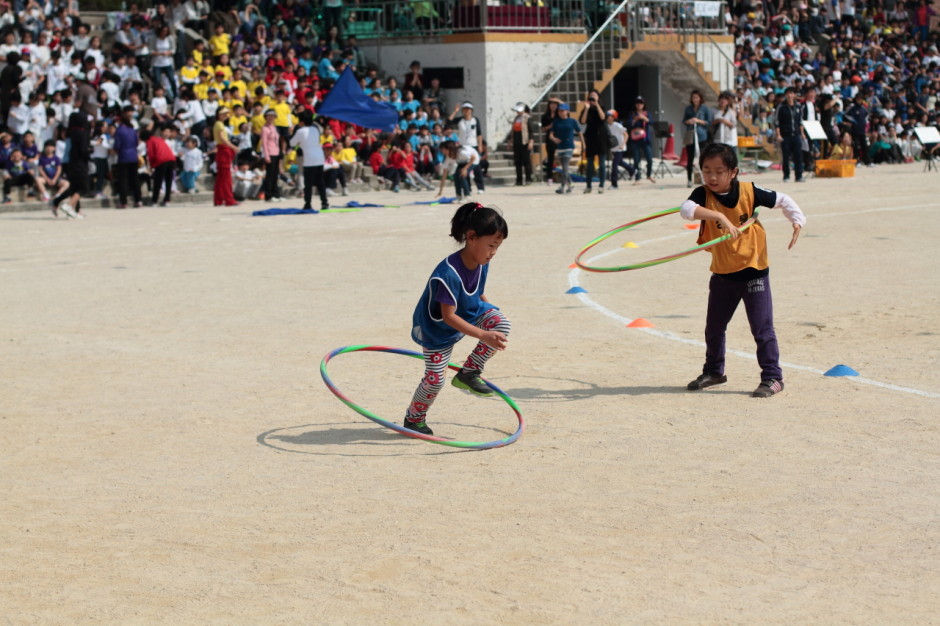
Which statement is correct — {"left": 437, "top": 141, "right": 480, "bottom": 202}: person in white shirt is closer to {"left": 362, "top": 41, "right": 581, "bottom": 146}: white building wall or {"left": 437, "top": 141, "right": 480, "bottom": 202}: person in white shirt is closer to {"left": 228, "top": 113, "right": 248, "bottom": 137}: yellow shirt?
{"left": 228, "top": 113, "right": 248, "bottom": 137}: yellow shirt

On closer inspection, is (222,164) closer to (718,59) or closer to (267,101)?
(267,101)

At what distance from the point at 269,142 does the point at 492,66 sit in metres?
10.2

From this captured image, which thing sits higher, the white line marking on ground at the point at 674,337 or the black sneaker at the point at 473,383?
the black sneaker at the point at 473,383

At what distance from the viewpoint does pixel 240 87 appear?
96.2 feet

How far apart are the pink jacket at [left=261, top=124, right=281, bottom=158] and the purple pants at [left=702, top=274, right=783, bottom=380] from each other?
18.5 meters

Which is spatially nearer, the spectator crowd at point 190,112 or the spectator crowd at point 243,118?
the spectator crowd at point 190,112

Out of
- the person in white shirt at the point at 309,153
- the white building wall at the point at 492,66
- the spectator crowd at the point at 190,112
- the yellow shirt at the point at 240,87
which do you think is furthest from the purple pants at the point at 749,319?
the white building wall at the point at 492,66

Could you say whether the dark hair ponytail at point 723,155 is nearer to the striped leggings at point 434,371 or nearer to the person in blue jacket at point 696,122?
the striped leggings at point 434,371

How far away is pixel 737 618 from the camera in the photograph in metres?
4.64

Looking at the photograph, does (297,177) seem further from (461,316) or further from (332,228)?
(461,316)

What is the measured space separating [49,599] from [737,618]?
2523 millimetres

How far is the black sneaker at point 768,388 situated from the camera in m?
8.30

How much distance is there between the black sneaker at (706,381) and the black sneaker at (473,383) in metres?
1.43

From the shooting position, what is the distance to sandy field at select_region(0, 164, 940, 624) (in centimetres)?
495
